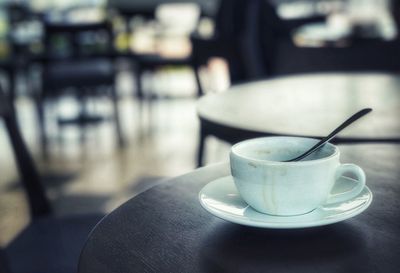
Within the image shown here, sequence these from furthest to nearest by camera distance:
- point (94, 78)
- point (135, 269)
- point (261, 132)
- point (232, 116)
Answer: point (94, 78)
point (232, 116)
point (261, 132)
point (135, 269)

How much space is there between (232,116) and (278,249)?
57 cm

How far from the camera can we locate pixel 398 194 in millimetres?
624

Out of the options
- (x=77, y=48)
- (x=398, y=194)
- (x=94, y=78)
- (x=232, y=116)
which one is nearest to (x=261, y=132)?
(x=232, y=116)

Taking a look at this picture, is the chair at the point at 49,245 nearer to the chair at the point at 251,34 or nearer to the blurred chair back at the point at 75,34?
the chair at the point at 251,34

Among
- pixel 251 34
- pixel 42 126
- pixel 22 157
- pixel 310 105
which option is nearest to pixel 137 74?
pixel 42 126

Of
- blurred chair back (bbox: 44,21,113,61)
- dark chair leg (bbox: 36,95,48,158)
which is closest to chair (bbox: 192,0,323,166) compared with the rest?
dark chair leg (bbox: 36,95,48,158)

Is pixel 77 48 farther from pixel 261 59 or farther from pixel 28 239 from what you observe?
pixel 28 239

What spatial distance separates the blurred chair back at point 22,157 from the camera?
4.52 feet

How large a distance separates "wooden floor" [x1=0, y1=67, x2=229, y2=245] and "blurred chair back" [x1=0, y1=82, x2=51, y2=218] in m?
0.41

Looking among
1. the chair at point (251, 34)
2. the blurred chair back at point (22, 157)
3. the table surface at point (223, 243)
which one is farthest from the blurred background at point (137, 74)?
the table surface at point (223, 243)

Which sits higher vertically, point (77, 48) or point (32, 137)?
point (77, 48)

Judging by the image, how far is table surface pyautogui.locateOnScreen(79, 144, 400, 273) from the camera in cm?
46

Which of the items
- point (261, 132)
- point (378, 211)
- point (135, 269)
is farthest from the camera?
point (261, 132)

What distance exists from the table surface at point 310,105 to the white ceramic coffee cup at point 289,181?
0.34 meters
